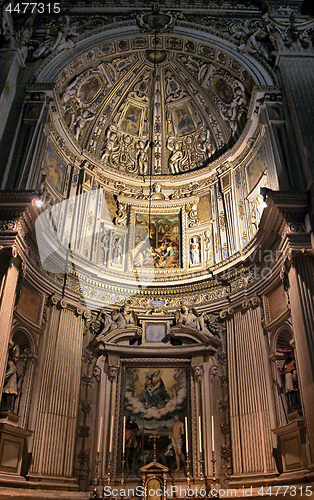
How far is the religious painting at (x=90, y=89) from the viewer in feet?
52.0

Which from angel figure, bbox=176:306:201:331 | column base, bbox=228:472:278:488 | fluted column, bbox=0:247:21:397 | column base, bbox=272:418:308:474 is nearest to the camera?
column base, bbox=272:418:308:474

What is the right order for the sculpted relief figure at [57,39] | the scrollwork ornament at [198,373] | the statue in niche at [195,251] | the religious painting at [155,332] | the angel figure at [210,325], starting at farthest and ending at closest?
the statue in niche at [195,251] < the sculpted relief figure at [57,39] < the religious painting at [155,332] < the angel figure at [210,325] < the scrollwork ornament at [198,373]

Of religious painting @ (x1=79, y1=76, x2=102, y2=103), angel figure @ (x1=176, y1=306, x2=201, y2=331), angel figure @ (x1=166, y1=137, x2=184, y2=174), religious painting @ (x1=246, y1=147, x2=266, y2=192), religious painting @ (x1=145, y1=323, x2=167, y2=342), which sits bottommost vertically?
religious painting @ (x1=145, y1=323, x2=167, y2=342)

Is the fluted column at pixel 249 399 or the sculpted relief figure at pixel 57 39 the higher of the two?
the sculpted relief figure at pixel 57 39

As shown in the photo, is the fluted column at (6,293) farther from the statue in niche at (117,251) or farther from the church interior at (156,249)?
the statue in niche at (117,251)

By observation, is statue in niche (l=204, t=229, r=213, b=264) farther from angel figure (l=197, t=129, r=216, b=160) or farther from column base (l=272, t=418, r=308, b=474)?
column base (l=272, t=418, r=308, b=474)

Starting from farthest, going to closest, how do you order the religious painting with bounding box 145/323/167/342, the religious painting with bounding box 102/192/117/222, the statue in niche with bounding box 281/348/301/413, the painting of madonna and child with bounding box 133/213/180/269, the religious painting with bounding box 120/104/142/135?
the religious painting with bounding box 120/104/142/135 → the religious painting with bounding box 102/192/117/222 → the painting of madonna and child with bounding box 133/213/180/269 → the religious painting with bounding box 145/323/167/342 → the statue in niche with bounding box 281/348/301/413

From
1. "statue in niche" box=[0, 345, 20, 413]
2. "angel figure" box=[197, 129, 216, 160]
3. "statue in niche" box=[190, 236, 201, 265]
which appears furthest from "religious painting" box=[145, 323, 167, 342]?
"angel figure" box=[197, 129, 216, 160]

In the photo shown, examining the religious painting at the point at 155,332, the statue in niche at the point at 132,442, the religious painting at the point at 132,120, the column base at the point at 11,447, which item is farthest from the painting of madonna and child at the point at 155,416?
the religious painting at the point at 132,120

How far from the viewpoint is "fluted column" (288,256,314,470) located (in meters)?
8.83

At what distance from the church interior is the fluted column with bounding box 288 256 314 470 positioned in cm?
4

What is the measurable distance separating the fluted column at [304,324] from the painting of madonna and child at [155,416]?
4.55 meters

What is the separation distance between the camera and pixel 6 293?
983 centimetres

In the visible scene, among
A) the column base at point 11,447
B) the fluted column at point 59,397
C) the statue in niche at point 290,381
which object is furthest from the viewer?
the fluted column at point 59,397
